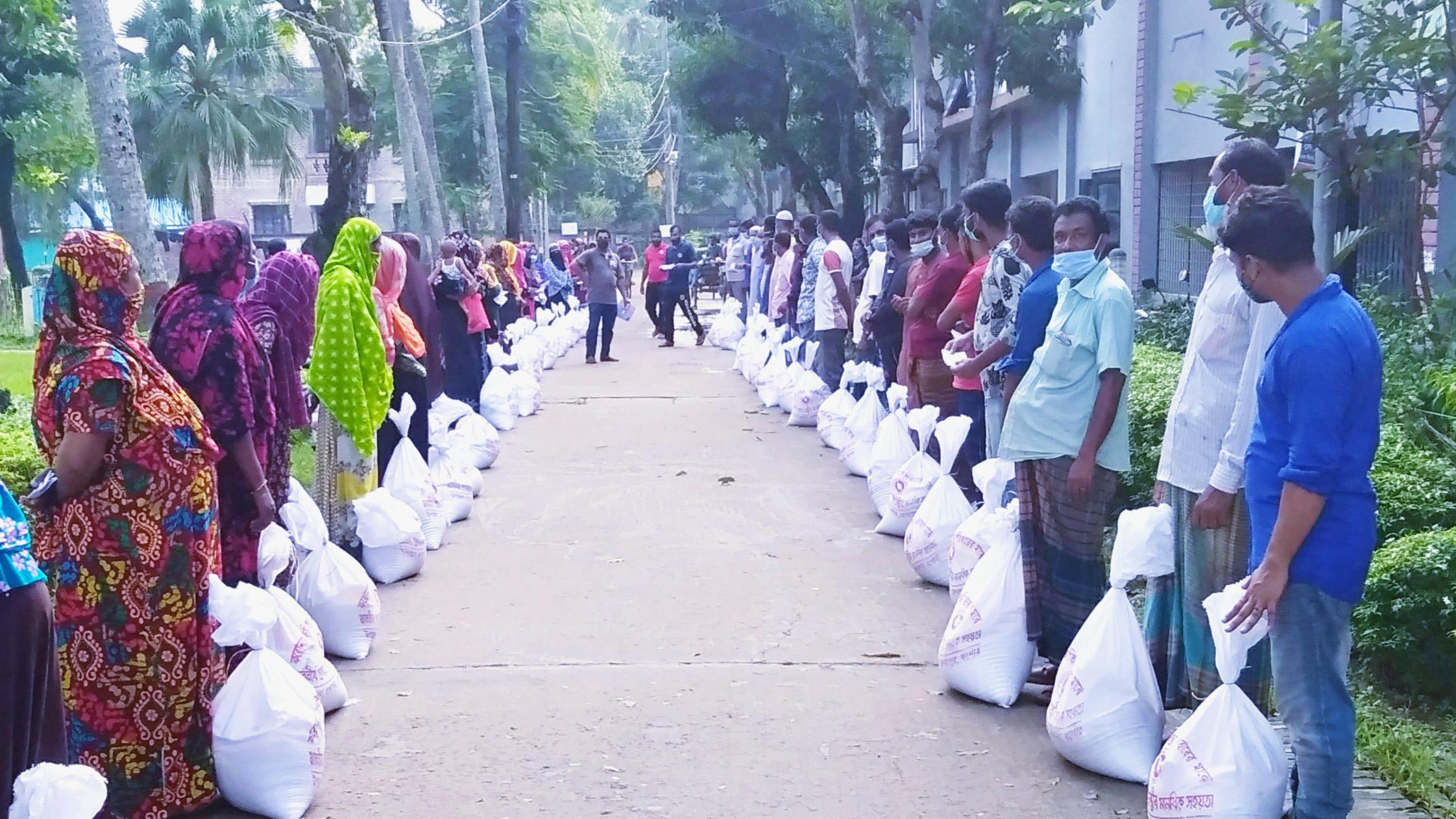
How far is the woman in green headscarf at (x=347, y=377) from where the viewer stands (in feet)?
22.9

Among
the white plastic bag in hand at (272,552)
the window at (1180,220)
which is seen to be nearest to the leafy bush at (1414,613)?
the white plastic bag in hand at (272,552)

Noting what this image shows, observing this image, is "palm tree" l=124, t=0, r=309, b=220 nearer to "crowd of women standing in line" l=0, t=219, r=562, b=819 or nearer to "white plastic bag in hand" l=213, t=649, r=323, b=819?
"crowd of women standing in line" l=0, t=219, r=562, b=819

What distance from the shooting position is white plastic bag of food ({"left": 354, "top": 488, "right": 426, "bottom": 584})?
23.2 feet

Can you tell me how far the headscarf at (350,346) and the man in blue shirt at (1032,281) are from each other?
3049mm

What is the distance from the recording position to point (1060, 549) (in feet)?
17.1

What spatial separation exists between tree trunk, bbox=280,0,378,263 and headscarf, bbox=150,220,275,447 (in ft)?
33.6

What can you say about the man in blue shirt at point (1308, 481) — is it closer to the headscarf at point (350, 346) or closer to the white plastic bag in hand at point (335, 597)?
the white plastic bag in hand at point (335, 597)

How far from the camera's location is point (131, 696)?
4164 millimetres

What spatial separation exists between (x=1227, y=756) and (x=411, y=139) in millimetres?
16915

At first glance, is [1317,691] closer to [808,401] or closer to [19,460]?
[19,460]

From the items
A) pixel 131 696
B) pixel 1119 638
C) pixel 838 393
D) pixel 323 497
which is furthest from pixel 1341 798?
pixel 838 393

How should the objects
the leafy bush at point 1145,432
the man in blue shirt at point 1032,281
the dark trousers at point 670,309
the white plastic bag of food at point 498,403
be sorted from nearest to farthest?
the man in blue shirt at point 1032,281
the leafy bush at point 1145,432
the white plastic bag of food at point 498,403
the dark trousers at point 670,309

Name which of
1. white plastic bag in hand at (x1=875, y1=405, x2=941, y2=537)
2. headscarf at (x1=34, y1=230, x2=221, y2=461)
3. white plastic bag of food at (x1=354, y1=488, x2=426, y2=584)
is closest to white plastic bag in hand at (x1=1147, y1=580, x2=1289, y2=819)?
headscarf at (x1=34, y1=230, x2=221, y2=461)

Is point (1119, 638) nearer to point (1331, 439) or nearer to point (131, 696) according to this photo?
point (1331, 439)
